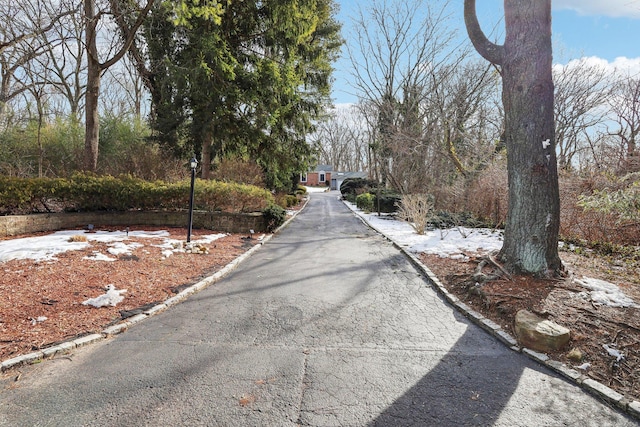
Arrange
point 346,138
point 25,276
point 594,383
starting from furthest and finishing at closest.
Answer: point 346,138 → point 25,276 → point 594,383

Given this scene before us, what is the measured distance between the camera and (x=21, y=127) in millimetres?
14531

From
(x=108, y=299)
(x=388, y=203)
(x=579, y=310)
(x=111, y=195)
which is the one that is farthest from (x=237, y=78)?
(x=579, y=310)

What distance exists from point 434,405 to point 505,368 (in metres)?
1.03

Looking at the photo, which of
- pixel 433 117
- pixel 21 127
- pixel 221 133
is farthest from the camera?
pixel 433 117

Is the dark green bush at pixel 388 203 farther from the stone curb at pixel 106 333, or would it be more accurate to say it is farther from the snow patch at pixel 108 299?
the snow patch at pixel 108 299

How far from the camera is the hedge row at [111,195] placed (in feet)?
26.7

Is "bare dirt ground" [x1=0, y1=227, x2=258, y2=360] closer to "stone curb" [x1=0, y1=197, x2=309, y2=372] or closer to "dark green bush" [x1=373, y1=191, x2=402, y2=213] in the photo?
"stone curb" [x1=0, y1=197, x2=309, y2=372]

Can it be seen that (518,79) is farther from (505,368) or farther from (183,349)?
(183,349)

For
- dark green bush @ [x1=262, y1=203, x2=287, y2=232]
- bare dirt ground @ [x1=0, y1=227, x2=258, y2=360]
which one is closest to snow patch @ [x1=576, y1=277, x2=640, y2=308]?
bare dirt ground @ [x1=0, y1=227, x2=258, y2=360]

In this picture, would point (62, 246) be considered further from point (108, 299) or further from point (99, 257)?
point (108, 299)

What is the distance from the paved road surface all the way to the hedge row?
664cm

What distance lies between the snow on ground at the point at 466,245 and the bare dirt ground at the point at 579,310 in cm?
15

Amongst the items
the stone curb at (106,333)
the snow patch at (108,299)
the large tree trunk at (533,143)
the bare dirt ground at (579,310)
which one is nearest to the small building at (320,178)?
the bare dirt ground at (579,310)

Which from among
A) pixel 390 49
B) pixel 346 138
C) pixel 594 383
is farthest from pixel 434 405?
pixel 346 138
